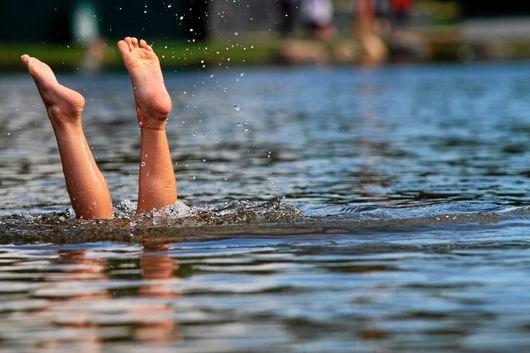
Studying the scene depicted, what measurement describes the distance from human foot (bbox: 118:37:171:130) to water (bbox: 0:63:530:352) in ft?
1.86

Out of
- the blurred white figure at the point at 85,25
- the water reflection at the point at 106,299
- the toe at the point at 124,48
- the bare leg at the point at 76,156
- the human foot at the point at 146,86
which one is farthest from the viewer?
the blurred white figure at the point at 85,25

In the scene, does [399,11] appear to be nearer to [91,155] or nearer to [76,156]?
[91,155]

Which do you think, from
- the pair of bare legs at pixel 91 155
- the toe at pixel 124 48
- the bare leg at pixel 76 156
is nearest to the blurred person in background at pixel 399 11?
the toe at pixel 124 48

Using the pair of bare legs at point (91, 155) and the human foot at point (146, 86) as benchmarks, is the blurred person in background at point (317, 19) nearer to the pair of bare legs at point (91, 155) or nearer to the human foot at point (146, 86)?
the human foot at point (146, 86)

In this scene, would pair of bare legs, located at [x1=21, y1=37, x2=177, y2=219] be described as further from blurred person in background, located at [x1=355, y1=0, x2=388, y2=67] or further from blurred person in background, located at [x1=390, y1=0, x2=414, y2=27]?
blurred person in background, located at [x1=390, y1=0, x2=414, y2=27]

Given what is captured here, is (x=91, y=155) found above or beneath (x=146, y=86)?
beneath

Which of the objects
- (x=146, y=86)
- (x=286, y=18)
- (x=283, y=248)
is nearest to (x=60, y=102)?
(x=146, y=86)

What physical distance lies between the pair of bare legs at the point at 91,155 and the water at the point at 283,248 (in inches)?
5.2

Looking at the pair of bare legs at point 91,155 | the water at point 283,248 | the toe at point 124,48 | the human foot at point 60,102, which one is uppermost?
the toe at point 124,48

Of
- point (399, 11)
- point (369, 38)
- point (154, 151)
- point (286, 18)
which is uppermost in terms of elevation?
point (286, 18)

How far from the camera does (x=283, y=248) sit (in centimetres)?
897

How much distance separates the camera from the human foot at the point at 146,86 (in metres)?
9.83

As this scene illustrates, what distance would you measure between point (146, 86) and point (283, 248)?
1618mm

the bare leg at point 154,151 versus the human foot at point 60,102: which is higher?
the human foot at point 60,102
